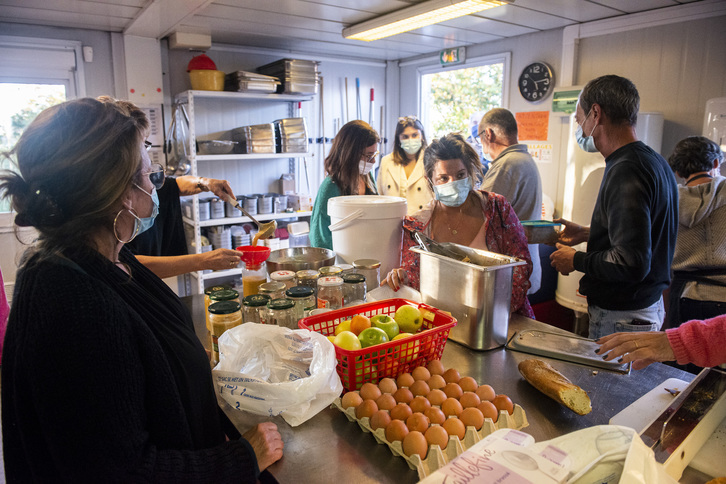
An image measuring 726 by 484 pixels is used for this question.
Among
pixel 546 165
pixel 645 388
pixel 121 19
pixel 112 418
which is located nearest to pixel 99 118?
pixel 112 418

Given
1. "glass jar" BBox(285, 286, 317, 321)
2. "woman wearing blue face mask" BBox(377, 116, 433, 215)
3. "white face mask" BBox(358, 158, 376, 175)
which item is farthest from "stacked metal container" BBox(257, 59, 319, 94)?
"glass jar" BBox(285, 286, 317, 321)

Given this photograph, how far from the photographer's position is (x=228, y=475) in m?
0.97

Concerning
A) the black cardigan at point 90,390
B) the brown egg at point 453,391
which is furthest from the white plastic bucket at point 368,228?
the black cardigan at point 90,390

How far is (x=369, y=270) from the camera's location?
1.89 metres

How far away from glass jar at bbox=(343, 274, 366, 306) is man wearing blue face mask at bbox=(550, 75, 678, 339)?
889mm

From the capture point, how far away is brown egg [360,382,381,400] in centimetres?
114

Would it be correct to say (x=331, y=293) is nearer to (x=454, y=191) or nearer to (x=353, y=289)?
(x=353, y=289)

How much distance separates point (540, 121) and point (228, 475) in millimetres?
4116

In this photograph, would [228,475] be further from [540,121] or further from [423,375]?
[540,121]

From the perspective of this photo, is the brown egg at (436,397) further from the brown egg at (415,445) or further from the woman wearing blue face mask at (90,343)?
the woman wearing blue face mask at (90,343)

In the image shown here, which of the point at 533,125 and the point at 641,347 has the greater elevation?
the point at 533,125

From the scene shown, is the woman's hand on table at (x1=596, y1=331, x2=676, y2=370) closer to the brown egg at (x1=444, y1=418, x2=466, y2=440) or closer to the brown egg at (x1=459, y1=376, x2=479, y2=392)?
the brown egg at (x1=459, y1=376, x2=479, y2=392)

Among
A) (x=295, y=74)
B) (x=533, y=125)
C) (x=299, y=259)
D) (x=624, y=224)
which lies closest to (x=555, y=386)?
(x=624, y=224)

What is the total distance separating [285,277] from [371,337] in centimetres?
56
